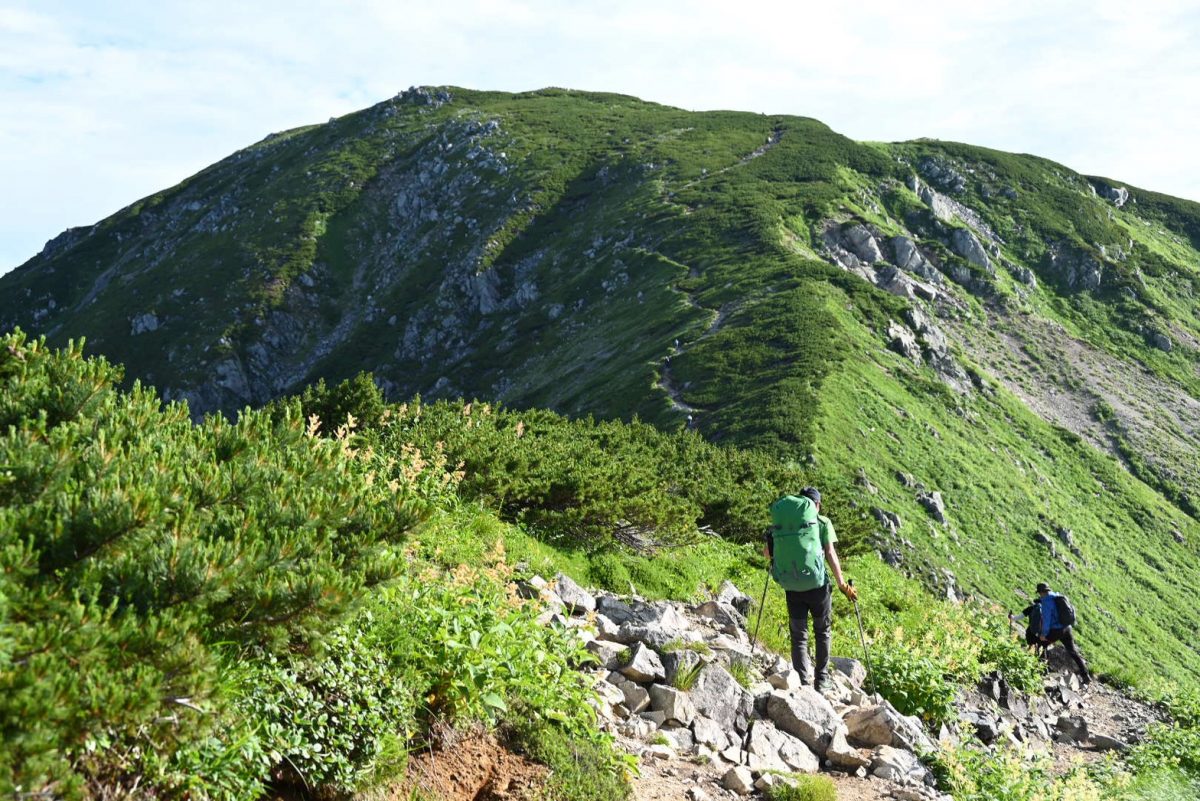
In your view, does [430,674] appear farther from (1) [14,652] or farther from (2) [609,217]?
(2) [609,217]

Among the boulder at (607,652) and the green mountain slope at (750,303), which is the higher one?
the green mountain slope at (750,303)

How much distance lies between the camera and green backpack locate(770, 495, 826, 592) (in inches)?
435

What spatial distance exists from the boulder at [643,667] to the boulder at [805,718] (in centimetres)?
134

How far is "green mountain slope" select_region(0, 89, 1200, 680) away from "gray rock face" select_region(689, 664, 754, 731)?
2153 centimetres

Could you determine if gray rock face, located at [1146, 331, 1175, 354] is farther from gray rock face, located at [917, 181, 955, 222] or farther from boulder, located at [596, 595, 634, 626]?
boulder, located at [596, 595, 634, 626]

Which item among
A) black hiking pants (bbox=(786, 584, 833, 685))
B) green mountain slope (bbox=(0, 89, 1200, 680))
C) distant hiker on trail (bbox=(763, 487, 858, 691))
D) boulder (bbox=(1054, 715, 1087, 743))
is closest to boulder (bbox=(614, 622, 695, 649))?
distant hiker on trail (bbox=(763, 487, 858, 691))

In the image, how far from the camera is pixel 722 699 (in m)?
9.10

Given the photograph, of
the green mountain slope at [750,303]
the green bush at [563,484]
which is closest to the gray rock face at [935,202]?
the green mountain slope at [750,303]

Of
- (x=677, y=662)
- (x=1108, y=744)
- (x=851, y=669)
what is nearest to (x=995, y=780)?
(x=851, y=669)

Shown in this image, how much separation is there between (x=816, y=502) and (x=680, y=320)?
5060 centimetres

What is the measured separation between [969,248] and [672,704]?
276 feet

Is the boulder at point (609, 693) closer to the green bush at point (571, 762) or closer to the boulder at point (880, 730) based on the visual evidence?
the green bush at point (571, 762)

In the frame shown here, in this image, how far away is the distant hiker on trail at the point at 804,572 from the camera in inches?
436

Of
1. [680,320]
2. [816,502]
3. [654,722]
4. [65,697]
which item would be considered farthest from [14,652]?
[680,320]
